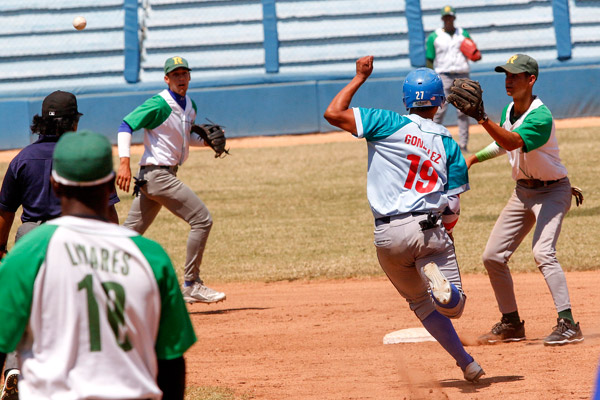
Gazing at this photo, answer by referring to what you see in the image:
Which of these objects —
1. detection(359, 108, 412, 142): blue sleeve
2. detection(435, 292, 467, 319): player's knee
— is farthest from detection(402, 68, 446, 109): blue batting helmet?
detection(435, 292, 467, 319): player's knee

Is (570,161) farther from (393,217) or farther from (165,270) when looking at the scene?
(165,270)

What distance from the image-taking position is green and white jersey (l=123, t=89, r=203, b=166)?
26.8 ft

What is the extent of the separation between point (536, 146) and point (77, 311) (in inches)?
177

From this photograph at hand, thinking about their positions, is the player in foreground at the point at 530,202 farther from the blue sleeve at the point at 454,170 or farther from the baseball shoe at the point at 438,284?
the baseball shoe at the point at 438,284

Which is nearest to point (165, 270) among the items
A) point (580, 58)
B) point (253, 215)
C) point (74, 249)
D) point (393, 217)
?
point (74, 249)

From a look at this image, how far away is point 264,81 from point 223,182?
4.62 meters

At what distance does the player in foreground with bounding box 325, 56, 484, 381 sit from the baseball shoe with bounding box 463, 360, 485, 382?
15 centimetres

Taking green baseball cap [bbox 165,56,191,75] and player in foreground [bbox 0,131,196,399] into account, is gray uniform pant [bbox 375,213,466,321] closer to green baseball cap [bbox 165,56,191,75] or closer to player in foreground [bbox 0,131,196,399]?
player in foreground [bbox 0,131,196,399]

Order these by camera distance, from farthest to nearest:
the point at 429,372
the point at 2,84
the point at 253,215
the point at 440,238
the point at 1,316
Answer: the point at 2,84, the point at 253,215, the point at 429,372, the point at 440,238, the point at 1,316

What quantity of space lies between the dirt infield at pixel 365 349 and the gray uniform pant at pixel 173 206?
67 cm

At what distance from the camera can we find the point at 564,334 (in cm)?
673

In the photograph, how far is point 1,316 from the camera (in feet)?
9.11

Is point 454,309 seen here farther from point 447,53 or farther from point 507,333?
point 447,53

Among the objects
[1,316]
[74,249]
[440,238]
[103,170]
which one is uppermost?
[103,170]
